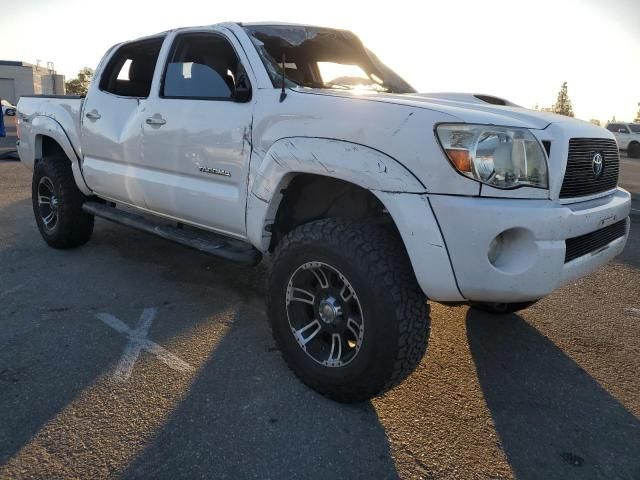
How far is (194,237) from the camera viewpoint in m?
3.58

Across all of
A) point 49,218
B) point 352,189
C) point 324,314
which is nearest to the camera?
point 324,314

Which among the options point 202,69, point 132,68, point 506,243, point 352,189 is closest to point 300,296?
point 352,189

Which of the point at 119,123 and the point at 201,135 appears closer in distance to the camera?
the point at 201,135

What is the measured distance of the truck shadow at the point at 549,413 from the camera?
2.27 meters

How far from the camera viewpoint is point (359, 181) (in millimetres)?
2453

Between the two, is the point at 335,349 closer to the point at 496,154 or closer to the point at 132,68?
the point at 496,154

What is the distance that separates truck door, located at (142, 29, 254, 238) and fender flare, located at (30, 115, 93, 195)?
117 cm

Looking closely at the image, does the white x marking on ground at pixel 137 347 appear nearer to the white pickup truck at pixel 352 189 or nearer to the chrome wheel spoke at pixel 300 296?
the white pickup truck at pixel 352 189

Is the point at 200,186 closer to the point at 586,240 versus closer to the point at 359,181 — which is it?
the point at 359,181

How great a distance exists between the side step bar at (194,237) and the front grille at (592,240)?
1720 millimetres

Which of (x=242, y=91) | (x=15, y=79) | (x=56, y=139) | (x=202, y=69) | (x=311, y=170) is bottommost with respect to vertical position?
(x=15, y=79)

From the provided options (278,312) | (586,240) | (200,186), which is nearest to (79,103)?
(200,186)

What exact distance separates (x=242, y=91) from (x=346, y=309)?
1441mm

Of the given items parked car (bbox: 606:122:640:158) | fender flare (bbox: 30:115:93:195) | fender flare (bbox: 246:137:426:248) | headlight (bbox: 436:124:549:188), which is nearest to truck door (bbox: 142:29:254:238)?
fender flare (bbox: 246:137:426:248)
